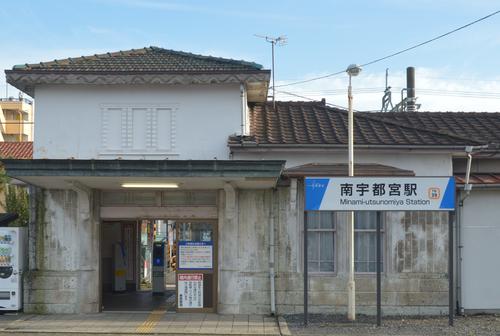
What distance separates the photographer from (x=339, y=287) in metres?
13.3

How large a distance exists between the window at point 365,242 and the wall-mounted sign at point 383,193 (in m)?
1.88

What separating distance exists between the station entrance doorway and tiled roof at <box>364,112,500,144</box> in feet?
21.2

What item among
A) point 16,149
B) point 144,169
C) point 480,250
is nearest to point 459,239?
point 480,250

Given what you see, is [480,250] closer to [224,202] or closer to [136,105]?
[224,202]

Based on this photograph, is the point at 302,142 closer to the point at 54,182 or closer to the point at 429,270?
the point at 429,270

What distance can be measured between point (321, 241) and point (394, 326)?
2.53 metres

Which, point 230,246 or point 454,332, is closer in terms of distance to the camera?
point 454,332

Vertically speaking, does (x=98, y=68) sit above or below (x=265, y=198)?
above

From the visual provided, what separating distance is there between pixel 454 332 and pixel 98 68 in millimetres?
9640

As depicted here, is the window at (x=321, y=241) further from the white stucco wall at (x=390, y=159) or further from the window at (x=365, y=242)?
the white stucco wall at (x=390, y=159)

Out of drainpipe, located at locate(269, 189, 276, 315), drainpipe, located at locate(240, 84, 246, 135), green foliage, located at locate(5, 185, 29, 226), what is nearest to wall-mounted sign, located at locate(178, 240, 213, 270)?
drainpipe, located at locate(269, 189, 276, 315)

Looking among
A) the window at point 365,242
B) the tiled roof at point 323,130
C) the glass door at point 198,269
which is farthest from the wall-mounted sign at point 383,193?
the glass door at point 198,269

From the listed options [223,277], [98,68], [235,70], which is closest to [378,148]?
[235,70]

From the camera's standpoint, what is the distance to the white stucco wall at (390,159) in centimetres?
1352
